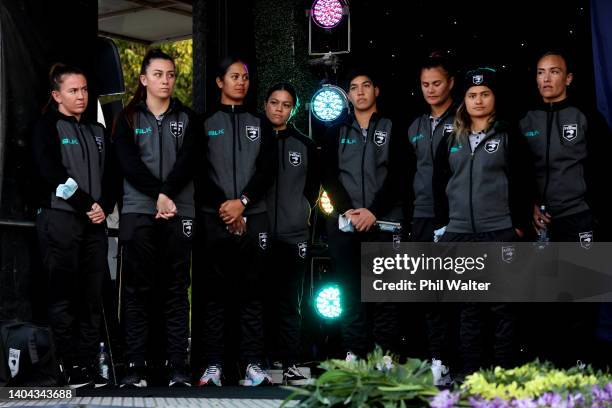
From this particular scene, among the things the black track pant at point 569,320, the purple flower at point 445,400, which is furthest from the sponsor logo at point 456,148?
the purple flower at point 445,400

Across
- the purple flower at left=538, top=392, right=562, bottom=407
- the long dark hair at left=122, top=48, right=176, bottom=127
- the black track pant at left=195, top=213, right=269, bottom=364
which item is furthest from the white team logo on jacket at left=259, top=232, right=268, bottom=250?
the purple flower at left=538, top=392, right=562, bottom=407

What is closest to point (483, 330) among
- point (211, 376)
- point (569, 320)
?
point (569, 320)

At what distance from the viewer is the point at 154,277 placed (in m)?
6.25

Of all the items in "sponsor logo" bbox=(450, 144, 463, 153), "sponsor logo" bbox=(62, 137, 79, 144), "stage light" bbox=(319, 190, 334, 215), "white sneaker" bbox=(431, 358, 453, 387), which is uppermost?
"sponsor logo" bbox=(62, 137, 79, 144)

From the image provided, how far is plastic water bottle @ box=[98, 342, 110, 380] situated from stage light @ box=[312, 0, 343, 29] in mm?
2593

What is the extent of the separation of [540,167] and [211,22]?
8.27 ft

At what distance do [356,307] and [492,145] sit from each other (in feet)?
4.25

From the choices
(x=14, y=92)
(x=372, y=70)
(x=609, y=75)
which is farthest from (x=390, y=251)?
(x=14, y=92)

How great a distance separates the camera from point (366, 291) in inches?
260

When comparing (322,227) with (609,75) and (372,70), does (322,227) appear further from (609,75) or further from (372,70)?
(609,75)

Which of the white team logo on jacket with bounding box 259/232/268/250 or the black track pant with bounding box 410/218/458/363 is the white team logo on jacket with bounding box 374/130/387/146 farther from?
the white team logo on jacket with bounding box 259/232/268/250

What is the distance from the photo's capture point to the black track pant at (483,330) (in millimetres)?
5922

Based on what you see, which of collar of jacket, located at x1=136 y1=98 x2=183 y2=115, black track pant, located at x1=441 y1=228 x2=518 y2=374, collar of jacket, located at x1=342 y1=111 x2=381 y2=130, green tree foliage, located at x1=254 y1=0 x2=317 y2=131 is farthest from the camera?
green tree foliage, located at x1=254 y1=0 x2=317 y2=131

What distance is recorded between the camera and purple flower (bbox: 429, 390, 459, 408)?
2.37 m
